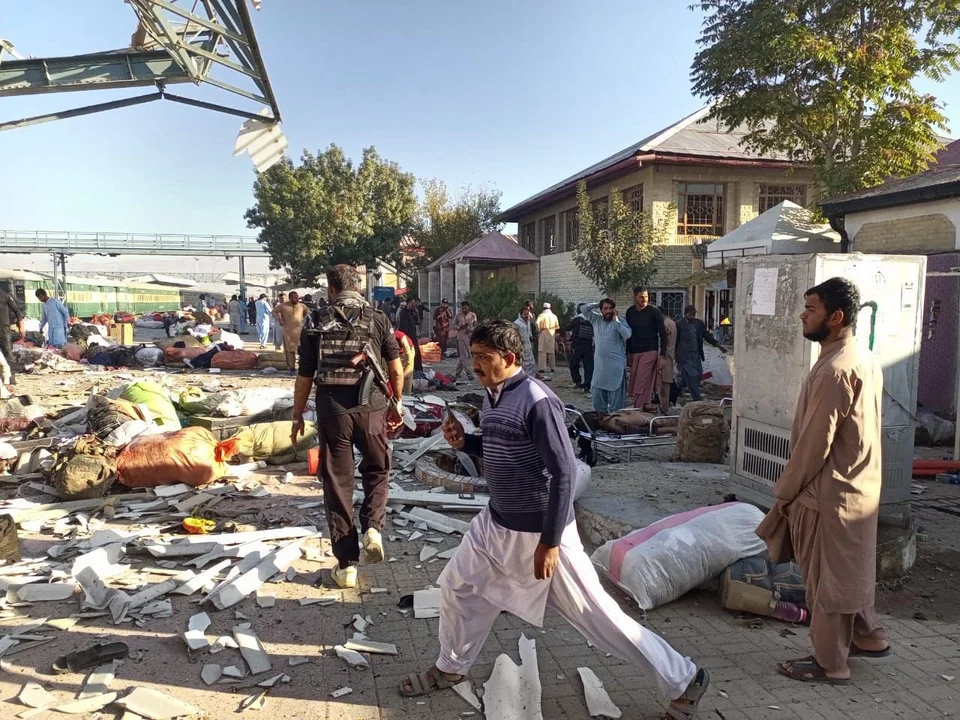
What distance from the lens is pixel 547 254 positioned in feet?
88.5

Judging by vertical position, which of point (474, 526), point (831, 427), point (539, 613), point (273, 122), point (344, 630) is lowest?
point (344, 630)

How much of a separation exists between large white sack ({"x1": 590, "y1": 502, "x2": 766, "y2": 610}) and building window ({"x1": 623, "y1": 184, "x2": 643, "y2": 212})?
56.0 feet

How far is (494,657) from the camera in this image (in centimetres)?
343

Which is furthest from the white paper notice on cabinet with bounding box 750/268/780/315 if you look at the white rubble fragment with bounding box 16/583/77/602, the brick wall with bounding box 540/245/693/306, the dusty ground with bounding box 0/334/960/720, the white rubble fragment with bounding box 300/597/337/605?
the brick wall with bounding box 540/245/693/306

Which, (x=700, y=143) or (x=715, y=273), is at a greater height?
(x=700, y=143)

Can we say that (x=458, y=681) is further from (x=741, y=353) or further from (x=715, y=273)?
(x=715, y=273)

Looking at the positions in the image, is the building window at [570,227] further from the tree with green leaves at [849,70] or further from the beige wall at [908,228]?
the beige wall at [908,228]

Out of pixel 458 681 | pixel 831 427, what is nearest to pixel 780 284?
pixel 831 427

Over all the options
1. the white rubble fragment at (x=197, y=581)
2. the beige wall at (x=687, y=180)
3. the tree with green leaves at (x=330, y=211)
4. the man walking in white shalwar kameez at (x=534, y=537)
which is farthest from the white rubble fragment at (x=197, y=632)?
the tree with green leaves at (x=330, y=211)

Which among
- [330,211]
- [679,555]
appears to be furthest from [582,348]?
[330,211]

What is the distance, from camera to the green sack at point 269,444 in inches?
281

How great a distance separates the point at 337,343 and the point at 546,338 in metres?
12.4

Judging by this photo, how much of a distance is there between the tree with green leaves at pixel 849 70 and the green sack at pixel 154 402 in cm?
1172

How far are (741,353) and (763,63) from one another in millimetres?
9947
